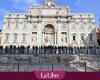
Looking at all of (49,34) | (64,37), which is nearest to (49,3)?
(49,34)

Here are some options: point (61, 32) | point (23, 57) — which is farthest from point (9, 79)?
point (61, 32)

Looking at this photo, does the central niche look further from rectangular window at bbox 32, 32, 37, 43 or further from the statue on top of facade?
the statue on top of facade

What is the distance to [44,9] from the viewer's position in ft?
201

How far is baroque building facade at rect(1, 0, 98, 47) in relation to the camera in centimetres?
5941

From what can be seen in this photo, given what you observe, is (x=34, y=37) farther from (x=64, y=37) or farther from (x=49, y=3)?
(x=49, y=3)

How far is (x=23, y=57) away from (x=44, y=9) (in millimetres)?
30024

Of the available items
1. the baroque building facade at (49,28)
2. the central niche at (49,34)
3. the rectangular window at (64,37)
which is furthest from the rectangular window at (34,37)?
the rectangular window at (64,37)

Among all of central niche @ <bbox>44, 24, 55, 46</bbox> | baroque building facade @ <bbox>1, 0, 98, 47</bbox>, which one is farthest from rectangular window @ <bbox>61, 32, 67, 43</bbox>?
central niche @ <bbox>44, 24, 55, 46</bbox>

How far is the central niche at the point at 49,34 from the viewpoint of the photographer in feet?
198

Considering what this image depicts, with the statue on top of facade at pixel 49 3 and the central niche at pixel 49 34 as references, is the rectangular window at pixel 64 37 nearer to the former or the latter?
the central niche at pixel 49 34

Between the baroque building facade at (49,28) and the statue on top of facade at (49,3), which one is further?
the statue on top of facade at (49,3)

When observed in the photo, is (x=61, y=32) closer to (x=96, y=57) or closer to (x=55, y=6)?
(x=55, y=6)

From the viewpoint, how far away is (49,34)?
60.9 m

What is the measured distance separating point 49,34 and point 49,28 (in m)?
1.66
